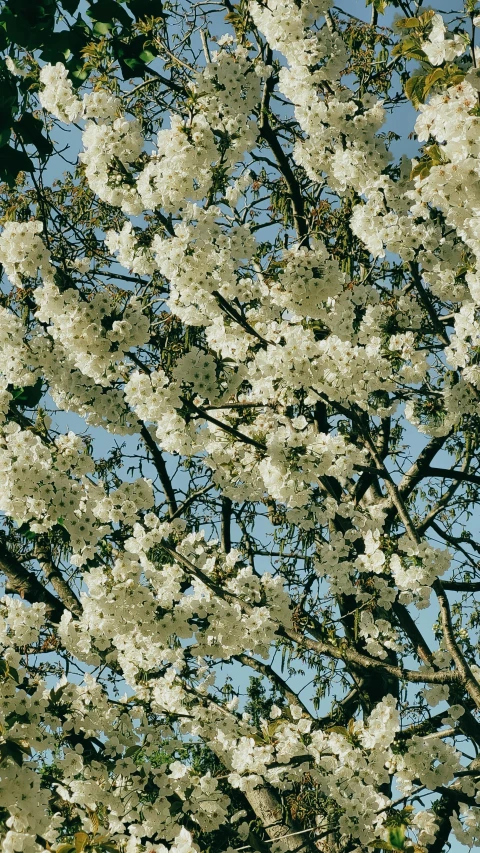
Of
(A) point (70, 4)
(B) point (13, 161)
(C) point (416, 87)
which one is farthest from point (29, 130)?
(C) point (416, 87)

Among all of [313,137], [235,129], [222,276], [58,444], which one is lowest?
[58,444]

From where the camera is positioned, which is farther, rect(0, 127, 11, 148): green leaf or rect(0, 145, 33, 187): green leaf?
rect(0, 145, 33, 187): green leaf

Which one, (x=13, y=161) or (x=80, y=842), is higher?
(x=13, y=161)

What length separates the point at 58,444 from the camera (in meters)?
4.39

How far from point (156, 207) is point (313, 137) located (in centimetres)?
112

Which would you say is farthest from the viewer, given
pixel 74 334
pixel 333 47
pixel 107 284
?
pixel 107 284

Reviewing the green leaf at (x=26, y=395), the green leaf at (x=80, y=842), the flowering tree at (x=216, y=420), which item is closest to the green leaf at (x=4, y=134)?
the flowering tree at (x=216, y=420)

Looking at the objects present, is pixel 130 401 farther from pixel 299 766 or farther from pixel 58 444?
pixel 299 766

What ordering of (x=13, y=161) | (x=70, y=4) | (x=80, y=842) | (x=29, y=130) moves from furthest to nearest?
1. (x=29, y=130)
2. (x=13, y=161)
3. (x=70, y=4)
4. (x=80, y=842)

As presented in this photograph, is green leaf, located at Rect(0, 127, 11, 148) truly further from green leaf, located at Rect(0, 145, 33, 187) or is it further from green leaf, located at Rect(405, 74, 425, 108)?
green leaf, located at Rect(405, 74, 425, 108)

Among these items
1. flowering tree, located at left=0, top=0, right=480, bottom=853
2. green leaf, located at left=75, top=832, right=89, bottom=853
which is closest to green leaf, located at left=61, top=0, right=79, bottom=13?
flowering tree, located at left=0, top=0, right=480, bottom=853

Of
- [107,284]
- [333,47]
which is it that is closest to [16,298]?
[107,284]

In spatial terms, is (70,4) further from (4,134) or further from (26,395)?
(26,395)

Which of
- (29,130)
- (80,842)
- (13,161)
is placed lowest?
(80,842)
